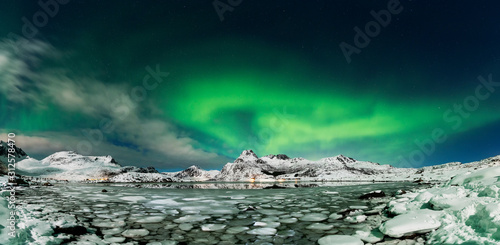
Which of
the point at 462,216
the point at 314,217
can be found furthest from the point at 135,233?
the point at 462,216

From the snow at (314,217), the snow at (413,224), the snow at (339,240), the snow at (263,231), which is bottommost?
the snow at (263,231)

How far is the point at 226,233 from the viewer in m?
3.76

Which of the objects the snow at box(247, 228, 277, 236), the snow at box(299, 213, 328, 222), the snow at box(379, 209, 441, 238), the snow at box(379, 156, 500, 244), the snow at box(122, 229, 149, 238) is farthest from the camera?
the snow at box(299, 213, 328, 222)

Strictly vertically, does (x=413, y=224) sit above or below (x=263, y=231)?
above

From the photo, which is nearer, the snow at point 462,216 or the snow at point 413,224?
the snow at point 462,216

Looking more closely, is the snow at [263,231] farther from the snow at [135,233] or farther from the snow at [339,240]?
the snow at [135,233]

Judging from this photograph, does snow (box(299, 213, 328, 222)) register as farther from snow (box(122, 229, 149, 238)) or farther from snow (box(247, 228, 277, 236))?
snow (box(122, 229, 149, 238))

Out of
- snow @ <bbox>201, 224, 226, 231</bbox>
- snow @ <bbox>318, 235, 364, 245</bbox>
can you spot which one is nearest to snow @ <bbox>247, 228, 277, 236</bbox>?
snow @ <bbox>201, 224, 226, 231</bbox>

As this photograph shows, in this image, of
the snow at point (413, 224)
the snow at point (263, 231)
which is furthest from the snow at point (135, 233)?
the snow at point (413, 224)

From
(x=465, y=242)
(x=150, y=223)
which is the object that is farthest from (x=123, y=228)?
(x=465, y=242)

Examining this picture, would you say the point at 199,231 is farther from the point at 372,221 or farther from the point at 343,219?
the point at 372,221

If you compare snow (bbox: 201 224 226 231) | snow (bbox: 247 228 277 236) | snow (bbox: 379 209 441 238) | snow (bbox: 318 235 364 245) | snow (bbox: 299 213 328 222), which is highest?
snow (bbox: 379 209 441 238)

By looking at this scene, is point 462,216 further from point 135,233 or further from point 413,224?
point 135,233

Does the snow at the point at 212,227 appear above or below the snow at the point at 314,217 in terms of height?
below
